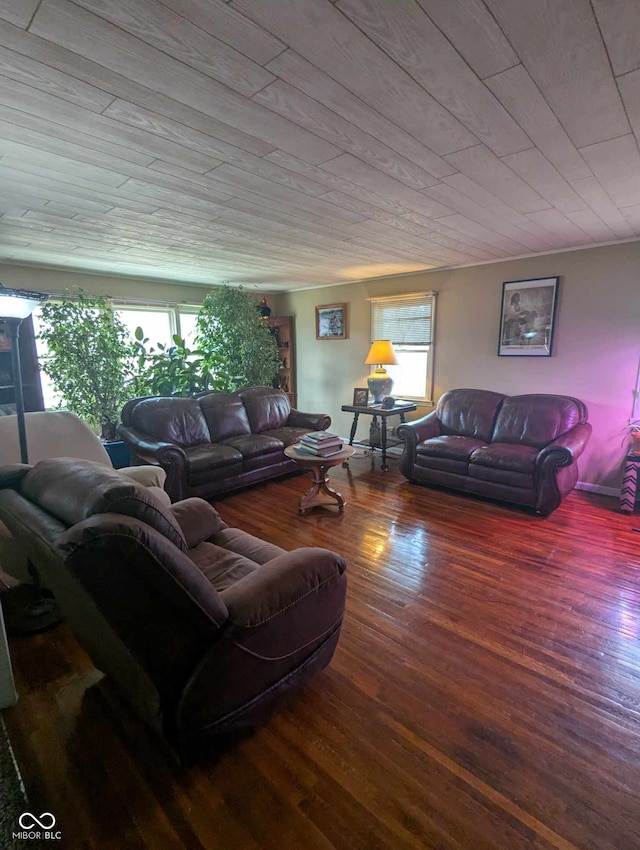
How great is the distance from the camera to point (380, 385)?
4.89 meters

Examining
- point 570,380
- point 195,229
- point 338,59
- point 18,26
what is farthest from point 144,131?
point 570,380

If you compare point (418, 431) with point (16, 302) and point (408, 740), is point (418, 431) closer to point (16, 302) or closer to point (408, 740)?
point (408, 740)

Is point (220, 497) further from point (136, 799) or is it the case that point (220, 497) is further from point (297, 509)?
point (136, 799)

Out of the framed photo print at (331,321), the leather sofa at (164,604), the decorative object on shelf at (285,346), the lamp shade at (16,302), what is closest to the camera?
the leather sofa at (164,604)

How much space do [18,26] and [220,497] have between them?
10.7 feet

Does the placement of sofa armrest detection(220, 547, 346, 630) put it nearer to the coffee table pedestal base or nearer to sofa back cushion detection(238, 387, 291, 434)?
the coffee table pedestal base

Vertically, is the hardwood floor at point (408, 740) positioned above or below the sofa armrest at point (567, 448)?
below

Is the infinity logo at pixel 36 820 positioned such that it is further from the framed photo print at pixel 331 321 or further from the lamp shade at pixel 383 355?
the framed photo print at pixel 331 321

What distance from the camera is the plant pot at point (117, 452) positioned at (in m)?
4.14

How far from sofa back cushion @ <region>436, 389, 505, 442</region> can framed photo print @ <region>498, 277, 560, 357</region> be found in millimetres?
546

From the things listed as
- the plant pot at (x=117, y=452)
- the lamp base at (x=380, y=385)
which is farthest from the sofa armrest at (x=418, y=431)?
the plant pot at (x=117, y=452)

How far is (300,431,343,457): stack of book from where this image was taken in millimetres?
3301

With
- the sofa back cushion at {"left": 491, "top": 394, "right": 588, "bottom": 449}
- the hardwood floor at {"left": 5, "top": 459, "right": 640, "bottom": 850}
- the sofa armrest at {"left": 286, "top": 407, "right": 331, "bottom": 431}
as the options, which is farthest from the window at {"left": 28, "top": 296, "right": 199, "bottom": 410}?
the hardwood floor at {"left": 5, "top": 459, "right": 640, "bottom": 850}

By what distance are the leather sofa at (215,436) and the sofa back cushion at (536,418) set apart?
1.96 meters
